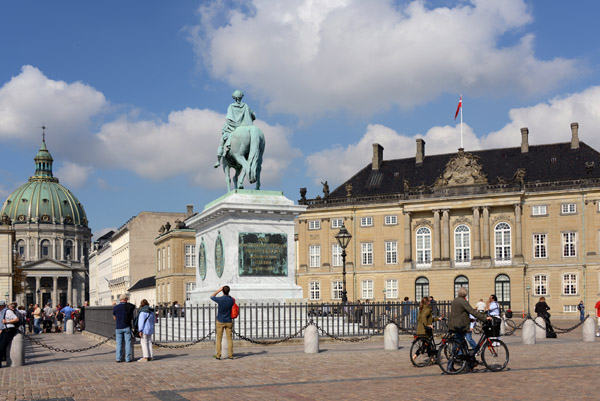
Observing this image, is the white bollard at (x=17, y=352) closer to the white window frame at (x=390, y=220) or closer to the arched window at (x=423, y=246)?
the arched window at (x=423, y=246)

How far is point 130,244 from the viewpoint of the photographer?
10175 centimetres

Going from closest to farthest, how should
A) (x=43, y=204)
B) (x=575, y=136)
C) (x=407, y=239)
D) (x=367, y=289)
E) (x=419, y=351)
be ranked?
(x=419, y=351) → (x=575, y=136) → (x=407, y=239) → (x=367, y=289) → (x=43, y=204)

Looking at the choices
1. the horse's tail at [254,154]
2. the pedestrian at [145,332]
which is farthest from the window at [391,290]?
the pedestrian at [145,332]

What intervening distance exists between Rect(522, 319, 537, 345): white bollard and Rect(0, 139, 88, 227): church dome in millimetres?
170705

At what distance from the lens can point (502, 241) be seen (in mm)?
68125

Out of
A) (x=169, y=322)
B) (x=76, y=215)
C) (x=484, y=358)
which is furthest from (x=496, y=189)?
(x=76, y=215)

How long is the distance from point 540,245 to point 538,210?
10.5ft

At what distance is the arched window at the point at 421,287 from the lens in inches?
2773

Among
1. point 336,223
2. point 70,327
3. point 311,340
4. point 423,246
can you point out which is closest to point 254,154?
point 311,340

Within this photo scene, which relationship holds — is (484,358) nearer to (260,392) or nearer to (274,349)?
(260,392)

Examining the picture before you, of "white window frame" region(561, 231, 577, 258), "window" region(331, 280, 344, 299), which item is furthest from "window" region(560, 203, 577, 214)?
"window" region(331, 280, 344, 299)

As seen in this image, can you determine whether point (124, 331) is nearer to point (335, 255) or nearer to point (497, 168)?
point (335, 255)

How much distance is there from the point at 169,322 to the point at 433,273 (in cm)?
4790

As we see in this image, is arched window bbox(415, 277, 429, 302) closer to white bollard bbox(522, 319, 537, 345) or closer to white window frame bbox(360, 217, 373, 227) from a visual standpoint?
white window frame bbox(360, 217, 373, 227)
